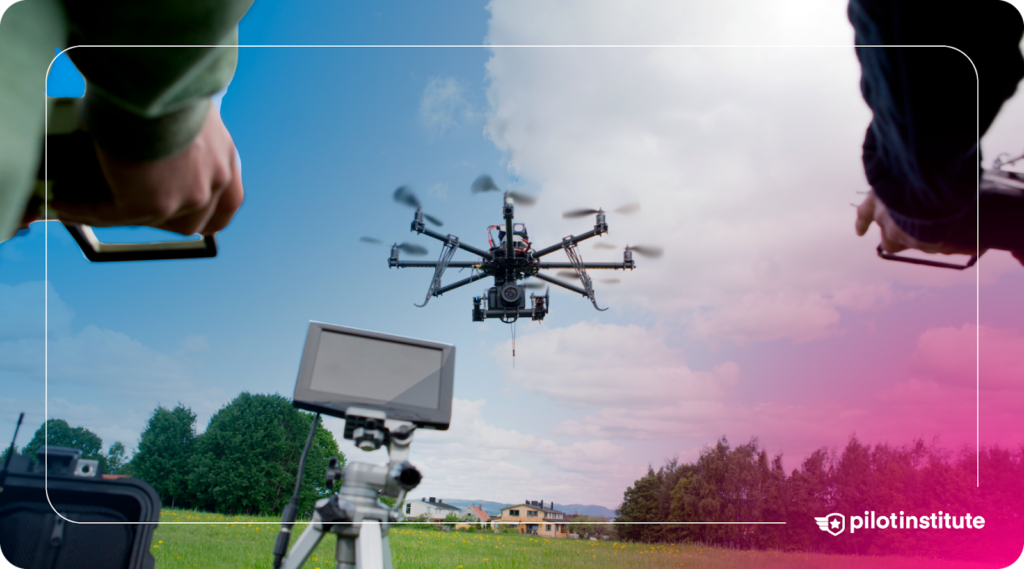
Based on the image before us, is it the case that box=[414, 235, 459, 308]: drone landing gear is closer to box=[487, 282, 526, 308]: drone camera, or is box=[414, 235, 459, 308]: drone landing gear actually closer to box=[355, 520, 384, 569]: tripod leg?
box=[487, 282, 526, 308]: drone camera

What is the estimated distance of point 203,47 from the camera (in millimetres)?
227

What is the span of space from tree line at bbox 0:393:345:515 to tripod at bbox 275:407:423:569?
246 inches

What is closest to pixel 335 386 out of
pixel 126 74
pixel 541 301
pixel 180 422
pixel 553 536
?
pixel 126 74

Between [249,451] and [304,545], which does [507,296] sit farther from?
[249,451]

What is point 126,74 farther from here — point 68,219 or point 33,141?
point 68,219

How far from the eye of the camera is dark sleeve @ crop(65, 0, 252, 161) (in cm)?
21

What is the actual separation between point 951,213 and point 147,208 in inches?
24.6

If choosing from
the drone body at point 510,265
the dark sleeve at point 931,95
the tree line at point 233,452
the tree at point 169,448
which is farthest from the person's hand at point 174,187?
the tree at point 169,448

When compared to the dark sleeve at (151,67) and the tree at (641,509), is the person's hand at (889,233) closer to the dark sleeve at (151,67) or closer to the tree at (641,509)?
the dark sleeve at (151,67)

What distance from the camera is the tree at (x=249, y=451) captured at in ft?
26.5

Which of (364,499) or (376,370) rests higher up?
(376,370)

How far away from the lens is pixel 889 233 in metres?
0.48

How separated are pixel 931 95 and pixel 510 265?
17.1 ft

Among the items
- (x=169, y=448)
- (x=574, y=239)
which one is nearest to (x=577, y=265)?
(x=574, y=239)
